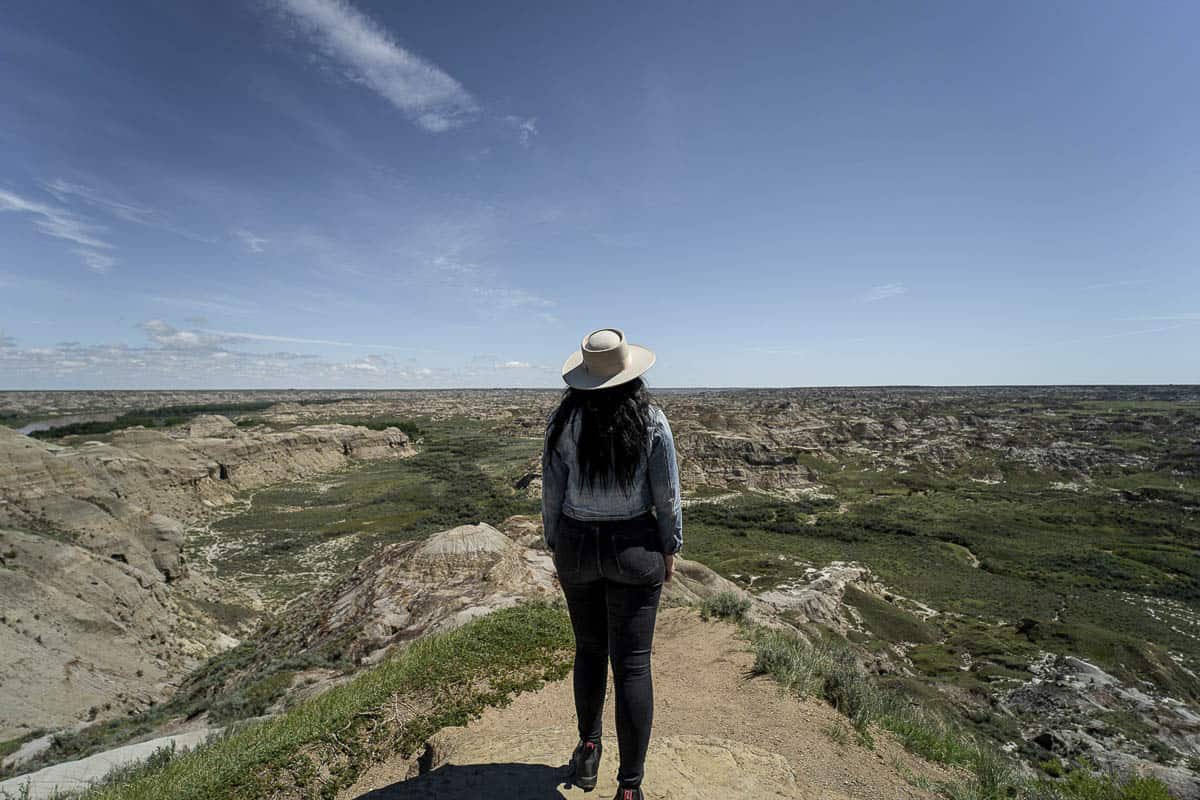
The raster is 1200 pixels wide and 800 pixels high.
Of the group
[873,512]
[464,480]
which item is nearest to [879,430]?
[873,512]

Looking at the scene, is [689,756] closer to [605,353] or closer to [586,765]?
[586,765]

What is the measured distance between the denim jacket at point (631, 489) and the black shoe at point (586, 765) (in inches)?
47.2

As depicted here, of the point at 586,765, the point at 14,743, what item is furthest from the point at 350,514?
the point at 586,765

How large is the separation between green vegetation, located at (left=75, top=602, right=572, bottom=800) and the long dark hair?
2.85m

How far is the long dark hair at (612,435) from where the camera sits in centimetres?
251

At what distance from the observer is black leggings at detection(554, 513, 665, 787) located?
8.18 ft

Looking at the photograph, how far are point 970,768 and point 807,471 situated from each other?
6157cm

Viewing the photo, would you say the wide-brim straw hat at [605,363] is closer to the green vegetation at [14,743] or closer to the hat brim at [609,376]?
the hat brim at [609,376]

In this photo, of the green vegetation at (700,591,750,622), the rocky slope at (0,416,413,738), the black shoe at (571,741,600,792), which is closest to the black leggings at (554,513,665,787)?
the black shoe at (571,741,600,792)

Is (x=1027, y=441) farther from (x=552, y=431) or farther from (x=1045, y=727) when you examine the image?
(x=552, y=431)

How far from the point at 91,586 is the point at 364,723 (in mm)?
19949

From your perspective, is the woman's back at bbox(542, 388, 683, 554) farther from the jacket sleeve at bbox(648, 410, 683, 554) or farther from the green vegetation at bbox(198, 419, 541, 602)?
the green vegetation at bbox(198, 419, 541, 602)

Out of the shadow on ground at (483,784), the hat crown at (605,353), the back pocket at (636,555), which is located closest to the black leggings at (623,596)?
the back pocket at (636,555)

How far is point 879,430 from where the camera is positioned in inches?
3497
